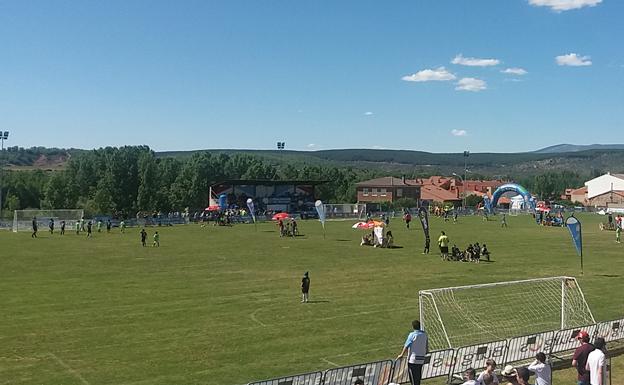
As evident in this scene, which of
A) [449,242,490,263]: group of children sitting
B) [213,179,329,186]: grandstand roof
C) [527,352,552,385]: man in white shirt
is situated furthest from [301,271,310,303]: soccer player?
[213,179,329,186]: grandstand roof

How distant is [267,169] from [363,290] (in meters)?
125

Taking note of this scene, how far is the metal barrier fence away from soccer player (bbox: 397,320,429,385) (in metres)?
0.21

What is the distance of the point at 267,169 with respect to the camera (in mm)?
149875

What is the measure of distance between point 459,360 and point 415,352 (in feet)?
5.56

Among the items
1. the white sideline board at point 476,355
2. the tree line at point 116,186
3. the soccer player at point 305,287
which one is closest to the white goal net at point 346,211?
the tree line at point 116,186

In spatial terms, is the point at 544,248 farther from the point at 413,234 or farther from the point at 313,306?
the point at 313,306

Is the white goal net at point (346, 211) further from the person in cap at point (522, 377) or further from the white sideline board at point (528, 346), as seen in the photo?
the person in cap at point (522, 377)

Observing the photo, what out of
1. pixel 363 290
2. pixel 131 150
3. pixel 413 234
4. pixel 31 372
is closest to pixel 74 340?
pixel 31 372

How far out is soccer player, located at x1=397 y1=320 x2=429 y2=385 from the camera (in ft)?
43.0

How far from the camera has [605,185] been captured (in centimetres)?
15075

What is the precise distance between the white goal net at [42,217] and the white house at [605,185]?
126 meters

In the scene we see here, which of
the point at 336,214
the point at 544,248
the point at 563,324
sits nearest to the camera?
the point at 563,324

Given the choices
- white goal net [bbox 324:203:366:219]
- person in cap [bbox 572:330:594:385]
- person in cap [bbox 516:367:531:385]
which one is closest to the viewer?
person in cap [bbox 516:367:531:385]

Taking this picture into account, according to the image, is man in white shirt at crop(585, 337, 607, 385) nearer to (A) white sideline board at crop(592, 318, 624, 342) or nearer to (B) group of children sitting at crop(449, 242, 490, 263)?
(A) white sideline board at crop(592, 318, 624, 342)
